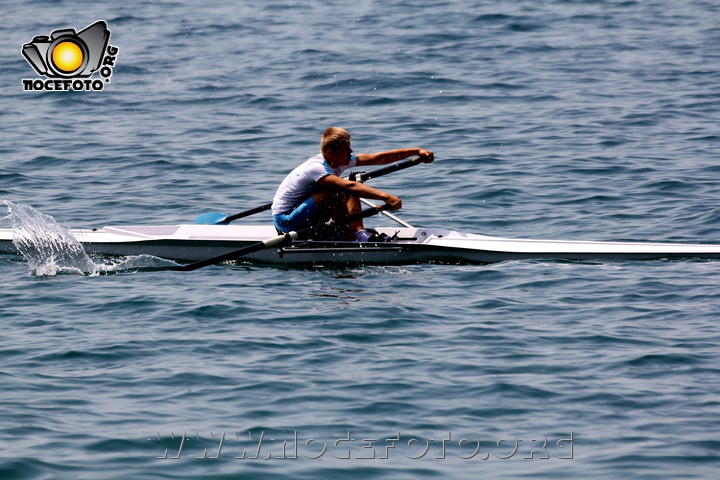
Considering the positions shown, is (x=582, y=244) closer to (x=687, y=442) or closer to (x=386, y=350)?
(x=386, y=350)

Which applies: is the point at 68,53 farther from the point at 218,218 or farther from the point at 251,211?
the point at 251,211

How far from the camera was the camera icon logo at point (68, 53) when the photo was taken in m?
16.5

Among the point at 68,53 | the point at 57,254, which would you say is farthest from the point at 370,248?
the point at 68,53

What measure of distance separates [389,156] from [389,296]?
1.96m

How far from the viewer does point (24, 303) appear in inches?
281

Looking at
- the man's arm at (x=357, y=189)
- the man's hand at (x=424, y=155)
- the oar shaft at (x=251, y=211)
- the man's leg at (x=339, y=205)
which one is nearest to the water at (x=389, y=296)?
the man's leg at (x=339, y=205)

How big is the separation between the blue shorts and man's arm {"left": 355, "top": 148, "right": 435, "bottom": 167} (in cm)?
73

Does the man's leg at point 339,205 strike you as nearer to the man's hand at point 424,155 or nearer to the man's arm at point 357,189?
the man's arm at point 357,189

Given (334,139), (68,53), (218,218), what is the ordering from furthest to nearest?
1. (68,53)
2. (218,218)
3. (334,139)

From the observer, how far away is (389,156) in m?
8.67

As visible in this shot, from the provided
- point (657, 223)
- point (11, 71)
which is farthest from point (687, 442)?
point (11, 71)

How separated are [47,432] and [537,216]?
6.16 m

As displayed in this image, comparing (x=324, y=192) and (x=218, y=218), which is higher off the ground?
(x=324, y=192)

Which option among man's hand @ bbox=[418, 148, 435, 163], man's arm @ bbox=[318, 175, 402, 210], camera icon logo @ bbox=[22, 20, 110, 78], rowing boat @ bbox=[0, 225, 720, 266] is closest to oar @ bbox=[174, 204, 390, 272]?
man's arm @ bbox=[318, 175, 402, 210]
